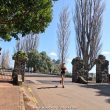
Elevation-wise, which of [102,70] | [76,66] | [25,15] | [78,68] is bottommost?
[102,70]

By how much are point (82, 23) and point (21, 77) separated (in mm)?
32119

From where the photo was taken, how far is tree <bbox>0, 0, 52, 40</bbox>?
57.0ft

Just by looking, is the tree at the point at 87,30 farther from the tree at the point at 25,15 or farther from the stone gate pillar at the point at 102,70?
the tree at the point at 25,15

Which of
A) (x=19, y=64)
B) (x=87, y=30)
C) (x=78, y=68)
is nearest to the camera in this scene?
(x=19, y=64)

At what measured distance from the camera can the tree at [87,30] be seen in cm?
6094

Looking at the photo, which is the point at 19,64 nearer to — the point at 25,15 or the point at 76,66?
the point at 76,66

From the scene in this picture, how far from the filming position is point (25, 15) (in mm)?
18766

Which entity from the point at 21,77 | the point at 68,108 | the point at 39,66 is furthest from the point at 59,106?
the point at 39,66

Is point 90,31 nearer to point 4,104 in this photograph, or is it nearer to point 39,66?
point 39,66

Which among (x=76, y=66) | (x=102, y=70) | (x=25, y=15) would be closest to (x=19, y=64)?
(x=76, y=66)

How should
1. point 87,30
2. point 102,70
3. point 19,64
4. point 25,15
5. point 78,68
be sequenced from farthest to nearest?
1. point 87,30
2. point 102,70
3. point 78,68
4. point 19,64
5. point 25,15

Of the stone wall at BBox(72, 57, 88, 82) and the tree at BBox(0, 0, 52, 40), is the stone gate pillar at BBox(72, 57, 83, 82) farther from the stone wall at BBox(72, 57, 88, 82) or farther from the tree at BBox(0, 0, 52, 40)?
the tree at BBox(0, 0, 52, 40)

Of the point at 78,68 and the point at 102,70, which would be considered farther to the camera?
the point at 102,70

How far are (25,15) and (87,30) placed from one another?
43.0 metres
